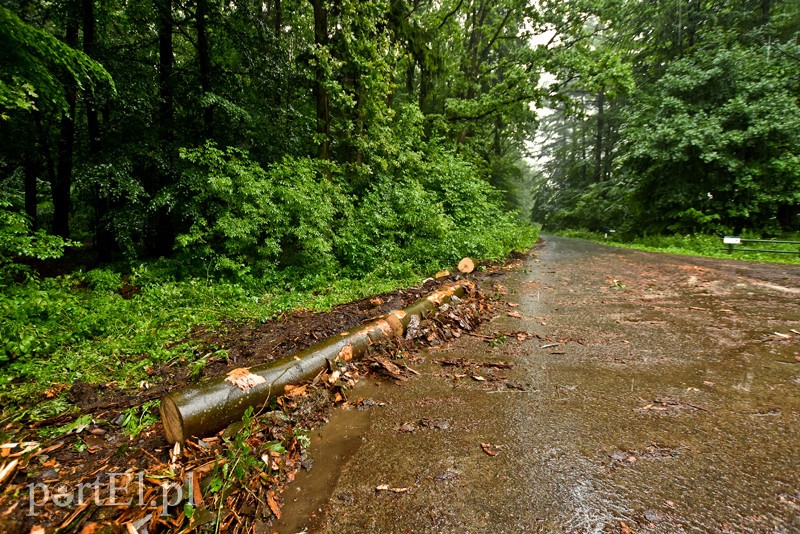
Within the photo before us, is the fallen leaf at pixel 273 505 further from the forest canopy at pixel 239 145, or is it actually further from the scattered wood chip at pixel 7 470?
the forest canopy at pixel 239 145

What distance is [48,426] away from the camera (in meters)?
2.49

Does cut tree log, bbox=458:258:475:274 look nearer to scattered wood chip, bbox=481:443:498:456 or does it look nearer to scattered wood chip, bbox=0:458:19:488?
scattered wood chip, bbox=481:443:498:456

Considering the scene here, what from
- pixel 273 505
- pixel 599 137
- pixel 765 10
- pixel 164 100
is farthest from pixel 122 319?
pixel 599 137

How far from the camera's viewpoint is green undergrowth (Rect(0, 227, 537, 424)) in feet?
10.2

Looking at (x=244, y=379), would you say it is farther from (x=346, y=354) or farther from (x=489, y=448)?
(x=489, y=448)

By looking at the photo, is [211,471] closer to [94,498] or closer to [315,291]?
[94,498]

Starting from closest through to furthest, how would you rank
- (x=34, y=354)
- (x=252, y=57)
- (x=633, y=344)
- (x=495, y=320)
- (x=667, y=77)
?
(x=34, y=354) < (x=633, y=344) < (x=495, y=320) < (x=252, y=57) < (x=667, y=77)

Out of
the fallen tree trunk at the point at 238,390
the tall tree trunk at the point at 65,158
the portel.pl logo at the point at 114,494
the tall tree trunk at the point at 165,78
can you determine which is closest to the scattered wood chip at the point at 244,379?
the fallen tree trunk at the point at 238,390

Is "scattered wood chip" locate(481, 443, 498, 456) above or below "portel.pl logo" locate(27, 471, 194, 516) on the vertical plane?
below

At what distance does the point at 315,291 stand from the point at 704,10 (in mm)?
24086

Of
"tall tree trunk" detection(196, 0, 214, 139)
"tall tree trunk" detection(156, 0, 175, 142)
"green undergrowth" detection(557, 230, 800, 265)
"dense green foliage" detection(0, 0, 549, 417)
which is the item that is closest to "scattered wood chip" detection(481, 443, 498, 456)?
"dense green foliage" detection(0, 0, 549, 417)

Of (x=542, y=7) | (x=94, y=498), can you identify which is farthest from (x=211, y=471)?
(x=542, y=7)

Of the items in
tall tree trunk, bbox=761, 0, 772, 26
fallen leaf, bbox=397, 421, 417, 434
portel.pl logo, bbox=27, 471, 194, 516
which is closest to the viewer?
portel.pl logo, bbox=27, 471, 194, 516

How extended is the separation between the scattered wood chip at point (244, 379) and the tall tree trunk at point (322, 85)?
694cm
